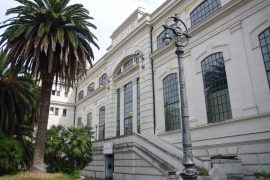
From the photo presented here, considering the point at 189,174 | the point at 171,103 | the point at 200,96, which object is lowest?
the point at 189,174

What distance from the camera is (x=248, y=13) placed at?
19.4 meters

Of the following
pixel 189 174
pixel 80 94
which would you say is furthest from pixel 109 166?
pixel 80 94

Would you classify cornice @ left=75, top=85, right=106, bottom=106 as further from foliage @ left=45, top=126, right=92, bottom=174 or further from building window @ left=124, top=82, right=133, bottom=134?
foliage @ left=45, top=126, right=92, bottom=174

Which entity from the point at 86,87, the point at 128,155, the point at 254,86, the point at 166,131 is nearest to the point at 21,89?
the point at 128,155

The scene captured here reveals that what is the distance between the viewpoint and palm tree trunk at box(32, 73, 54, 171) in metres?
18.7

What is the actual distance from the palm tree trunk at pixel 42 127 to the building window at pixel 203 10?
13623 millimetres

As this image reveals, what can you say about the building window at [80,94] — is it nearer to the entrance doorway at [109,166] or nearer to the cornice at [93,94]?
the cornice at [93,94]

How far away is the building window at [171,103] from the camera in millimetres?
24500

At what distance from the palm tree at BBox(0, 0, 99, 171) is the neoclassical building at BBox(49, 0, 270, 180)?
7441 millimetres

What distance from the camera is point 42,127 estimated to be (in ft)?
62.8

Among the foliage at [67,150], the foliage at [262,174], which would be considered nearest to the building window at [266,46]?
the foliage at [262,174]

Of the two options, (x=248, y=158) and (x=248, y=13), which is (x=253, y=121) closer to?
(x=248, y=158)

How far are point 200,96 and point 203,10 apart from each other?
7740 mm

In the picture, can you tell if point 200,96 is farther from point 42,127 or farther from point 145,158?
point 42,127
